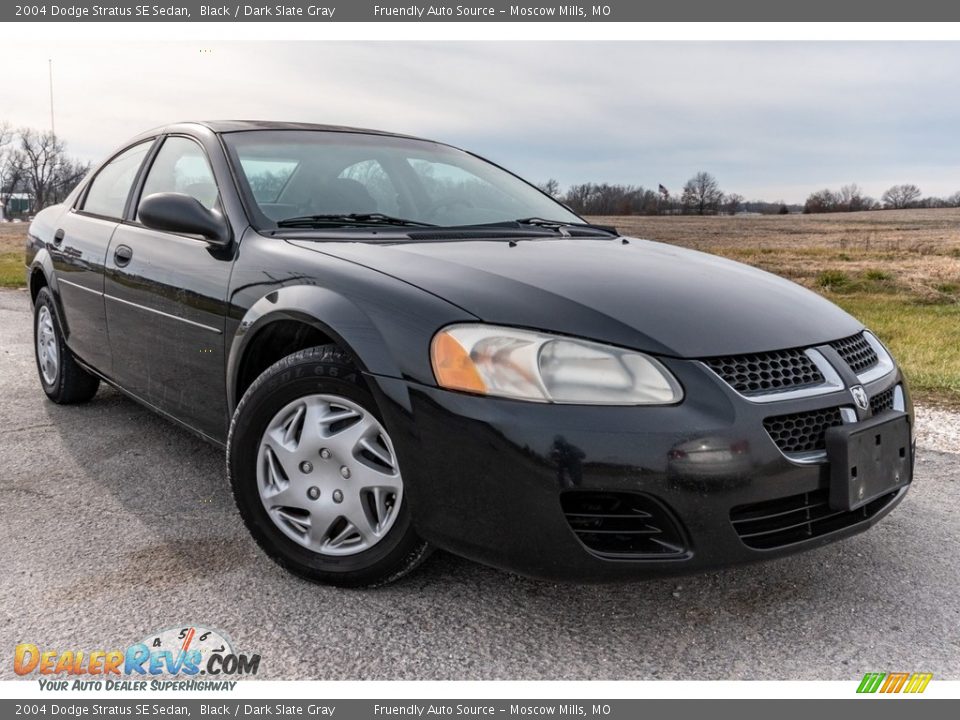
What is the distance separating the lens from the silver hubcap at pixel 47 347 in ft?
15.1

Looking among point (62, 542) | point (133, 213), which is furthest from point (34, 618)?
point (133, 213)

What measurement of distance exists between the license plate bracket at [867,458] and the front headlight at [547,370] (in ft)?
1.51

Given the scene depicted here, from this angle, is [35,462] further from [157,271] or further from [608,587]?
[608,587]

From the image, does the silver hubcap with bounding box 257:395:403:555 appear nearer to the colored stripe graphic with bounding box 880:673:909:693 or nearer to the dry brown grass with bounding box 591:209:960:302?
the colored stripe graphic with bounding box 880:673:909:693

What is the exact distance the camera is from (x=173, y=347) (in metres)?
3.22

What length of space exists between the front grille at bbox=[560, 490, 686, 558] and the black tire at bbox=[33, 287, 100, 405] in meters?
3.20

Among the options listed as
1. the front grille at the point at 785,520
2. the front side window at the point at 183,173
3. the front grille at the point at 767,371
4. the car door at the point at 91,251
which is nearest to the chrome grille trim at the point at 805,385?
the front grille at the point at 767,371

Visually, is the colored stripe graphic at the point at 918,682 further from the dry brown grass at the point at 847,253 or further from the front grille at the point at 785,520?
the dry brown grass at the point at 847,253

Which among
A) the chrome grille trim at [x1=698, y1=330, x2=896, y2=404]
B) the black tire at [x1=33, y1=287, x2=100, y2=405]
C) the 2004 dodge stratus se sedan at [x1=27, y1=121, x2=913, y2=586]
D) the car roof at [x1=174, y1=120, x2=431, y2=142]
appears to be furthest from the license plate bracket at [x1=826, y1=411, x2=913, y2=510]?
the black tire at [x1=33, y1=287, x2=100, y2=405]

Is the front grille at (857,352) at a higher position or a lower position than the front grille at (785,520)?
higher

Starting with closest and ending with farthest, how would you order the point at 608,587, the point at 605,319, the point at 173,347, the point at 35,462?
the point at 605,319 < the point at 608,587 < the point at 173,347 < the point at 35,462

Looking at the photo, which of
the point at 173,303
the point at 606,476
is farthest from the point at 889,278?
the point at 606,476

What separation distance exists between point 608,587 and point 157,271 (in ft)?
6.70

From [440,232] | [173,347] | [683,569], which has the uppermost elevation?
[440,232]
